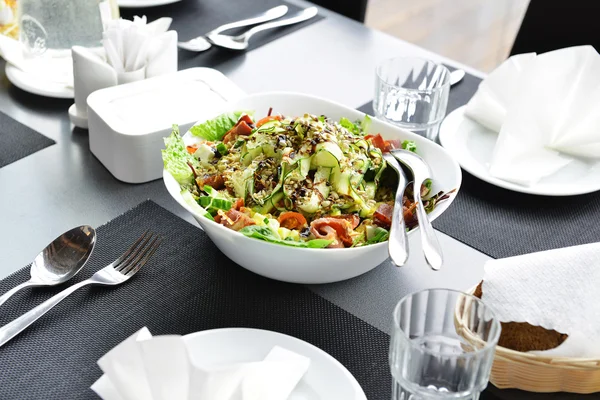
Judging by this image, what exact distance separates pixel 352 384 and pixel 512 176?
0.55 meters

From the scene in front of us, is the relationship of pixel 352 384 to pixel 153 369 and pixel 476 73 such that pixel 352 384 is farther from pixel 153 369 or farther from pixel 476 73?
pixel 476 73

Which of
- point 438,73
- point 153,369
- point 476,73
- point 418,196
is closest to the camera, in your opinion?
point 153,369

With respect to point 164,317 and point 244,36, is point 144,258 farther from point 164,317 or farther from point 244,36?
point 244,36

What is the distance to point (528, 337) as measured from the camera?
810 millimetres

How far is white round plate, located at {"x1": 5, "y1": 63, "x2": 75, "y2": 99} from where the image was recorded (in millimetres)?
1447

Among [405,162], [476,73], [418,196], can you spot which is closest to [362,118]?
[405,162]

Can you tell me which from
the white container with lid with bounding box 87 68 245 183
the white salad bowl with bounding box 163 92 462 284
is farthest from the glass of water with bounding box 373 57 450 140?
the white container with lid with bounding box 87 68 245 183

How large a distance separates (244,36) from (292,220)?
0.74 m

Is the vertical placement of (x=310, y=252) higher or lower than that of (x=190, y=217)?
higher

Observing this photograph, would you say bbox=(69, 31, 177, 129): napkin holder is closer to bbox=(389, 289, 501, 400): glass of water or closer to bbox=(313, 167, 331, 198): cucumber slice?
bbox=(313, 167, 331, 198): cucumber slice

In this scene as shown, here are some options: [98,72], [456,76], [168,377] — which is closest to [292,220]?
[168,377]

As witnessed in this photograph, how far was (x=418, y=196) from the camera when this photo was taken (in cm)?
103

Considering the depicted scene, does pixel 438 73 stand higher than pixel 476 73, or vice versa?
pixel 438 73

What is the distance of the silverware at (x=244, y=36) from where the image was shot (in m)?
1.62
